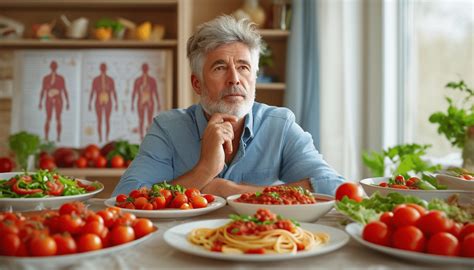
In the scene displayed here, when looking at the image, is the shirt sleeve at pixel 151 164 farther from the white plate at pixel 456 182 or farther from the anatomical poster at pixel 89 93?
the anatomical poster at pixel 89 93

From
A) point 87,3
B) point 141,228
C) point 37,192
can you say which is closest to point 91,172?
point 87,3

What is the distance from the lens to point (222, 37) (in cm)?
238

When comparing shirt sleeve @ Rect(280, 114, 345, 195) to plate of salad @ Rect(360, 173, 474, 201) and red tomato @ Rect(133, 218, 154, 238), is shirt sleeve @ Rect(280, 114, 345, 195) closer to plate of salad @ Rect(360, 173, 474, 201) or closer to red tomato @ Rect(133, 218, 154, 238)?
plate of salad @ Rect(360, 173, 474, 201)

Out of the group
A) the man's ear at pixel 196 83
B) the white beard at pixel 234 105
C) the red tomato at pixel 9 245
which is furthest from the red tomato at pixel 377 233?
the man's ear at pixel 196 83

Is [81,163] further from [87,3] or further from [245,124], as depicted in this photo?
[245,124]

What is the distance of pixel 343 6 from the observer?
4074mm

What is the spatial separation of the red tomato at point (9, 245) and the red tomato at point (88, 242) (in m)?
0.11

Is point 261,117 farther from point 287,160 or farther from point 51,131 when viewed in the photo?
point 51,131

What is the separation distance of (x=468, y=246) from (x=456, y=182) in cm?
64

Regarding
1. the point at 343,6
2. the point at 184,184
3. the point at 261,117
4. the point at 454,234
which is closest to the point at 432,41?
the point at 343,6

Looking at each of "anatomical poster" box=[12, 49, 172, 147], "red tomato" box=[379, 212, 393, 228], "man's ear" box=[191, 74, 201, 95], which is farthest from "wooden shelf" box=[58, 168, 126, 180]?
"red tomato" box=[379, 212, 393, 228]

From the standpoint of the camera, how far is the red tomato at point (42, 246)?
3.41 ft

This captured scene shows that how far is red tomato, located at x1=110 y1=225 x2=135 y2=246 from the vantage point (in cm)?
115

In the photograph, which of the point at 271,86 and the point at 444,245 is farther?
the point at 271,86
